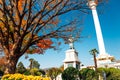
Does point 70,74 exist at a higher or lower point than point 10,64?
higher

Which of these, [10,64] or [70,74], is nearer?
[10,64]

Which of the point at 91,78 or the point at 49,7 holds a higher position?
the point at 49,7

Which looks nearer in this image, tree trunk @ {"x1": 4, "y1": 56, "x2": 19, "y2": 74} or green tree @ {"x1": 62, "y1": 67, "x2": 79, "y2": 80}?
tree trunk @ {"x1": 4, "y1": 56, "x2": 19, "y2": 74}

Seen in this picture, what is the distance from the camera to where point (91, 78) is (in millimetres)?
36031

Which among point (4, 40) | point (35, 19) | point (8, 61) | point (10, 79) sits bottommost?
point (10, 79)

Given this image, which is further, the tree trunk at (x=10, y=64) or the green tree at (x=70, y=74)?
the green tree at (x=70, y=74)

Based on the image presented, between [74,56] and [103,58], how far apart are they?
63.3 ft

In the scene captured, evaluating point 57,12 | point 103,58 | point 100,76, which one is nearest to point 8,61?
point 57,12

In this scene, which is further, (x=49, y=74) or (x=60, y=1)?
(x=49, y=74)

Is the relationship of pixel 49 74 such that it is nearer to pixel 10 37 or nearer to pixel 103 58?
→ pixel 103 58

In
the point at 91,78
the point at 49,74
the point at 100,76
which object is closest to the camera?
the point at 91,78

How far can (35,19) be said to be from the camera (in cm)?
1538

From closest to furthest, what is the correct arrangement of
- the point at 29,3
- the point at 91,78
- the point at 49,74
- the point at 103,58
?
1. the point at 29,3
2. the point at 91,78
3. the point at 49,74
4. the point at 103,58

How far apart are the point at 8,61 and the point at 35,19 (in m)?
3.29
